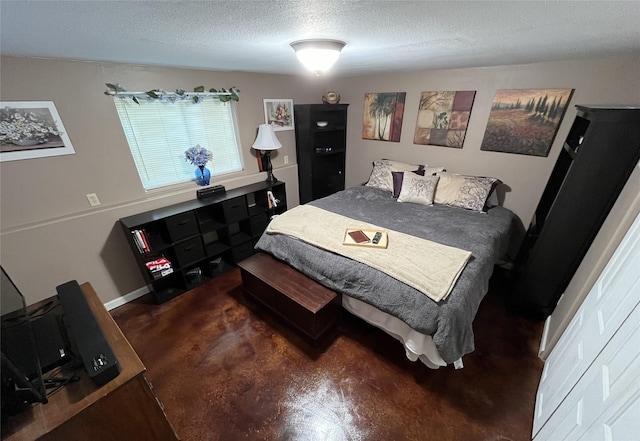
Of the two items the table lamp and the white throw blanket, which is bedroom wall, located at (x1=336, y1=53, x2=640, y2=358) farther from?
the table lamp

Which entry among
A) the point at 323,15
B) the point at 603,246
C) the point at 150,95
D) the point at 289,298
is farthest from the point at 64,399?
the point at 603,246

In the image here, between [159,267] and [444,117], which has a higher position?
[444,117]

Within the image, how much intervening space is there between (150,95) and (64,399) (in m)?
2.15

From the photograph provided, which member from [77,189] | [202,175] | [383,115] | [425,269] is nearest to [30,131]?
[77,189]

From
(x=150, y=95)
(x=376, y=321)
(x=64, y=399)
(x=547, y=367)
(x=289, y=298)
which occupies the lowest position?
(x=547, y=367)

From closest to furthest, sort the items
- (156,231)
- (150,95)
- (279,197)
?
1. (150,95)
2. (156,231)
3. (279,197)

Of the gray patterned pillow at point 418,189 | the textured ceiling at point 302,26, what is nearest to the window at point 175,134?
the textured ceiling at point 302,26

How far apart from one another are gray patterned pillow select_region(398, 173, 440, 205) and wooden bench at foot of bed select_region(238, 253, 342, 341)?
1.44 m

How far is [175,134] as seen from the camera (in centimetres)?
244

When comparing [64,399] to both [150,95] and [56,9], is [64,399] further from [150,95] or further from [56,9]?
[150,95]

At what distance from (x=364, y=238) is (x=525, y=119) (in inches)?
77.3

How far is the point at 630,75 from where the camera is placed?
185 centimetres

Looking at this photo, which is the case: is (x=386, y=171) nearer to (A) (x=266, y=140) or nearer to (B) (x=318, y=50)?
(A) (x=266, y=140)

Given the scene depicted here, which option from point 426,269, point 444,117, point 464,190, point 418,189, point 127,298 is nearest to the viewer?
point 426,269
